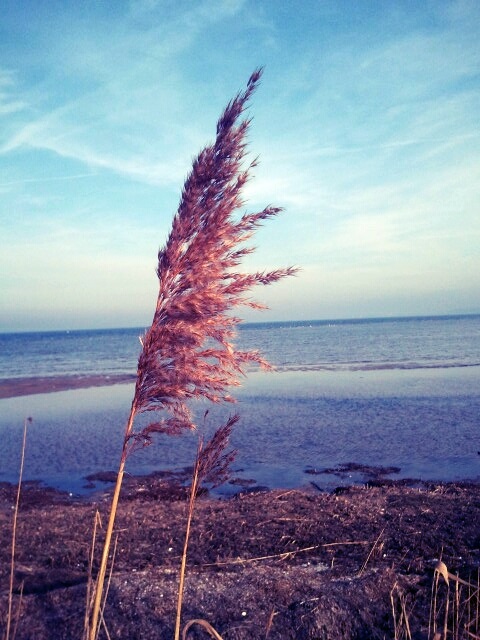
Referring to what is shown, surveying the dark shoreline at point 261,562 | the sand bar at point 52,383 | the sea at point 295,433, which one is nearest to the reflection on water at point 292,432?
the sea at point 295,433

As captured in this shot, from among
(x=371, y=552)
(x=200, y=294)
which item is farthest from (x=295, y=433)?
(x=200, y=294)

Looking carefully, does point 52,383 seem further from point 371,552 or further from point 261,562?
point 371,552

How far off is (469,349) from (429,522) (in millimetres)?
41170

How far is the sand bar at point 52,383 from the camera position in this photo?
2853 cm

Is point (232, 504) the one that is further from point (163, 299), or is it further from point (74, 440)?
point (74, 440)

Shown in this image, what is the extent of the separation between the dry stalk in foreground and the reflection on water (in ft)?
21.0

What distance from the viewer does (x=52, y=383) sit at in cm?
3170

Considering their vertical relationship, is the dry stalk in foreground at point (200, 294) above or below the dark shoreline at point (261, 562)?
above

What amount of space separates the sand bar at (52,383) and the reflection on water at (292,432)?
2732 millimetres

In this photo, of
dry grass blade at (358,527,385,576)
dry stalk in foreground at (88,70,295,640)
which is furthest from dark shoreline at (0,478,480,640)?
dry stalk in foreground at (88,70,295,640)

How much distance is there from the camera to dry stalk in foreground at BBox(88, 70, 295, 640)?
9.30ft

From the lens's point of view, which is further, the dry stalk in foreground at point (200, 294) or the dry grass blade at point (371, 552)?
the dry grass blade at point (371, 552)

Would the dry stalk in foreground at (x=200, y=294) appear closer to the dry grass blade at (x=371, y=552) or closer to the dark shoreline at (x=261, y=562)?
the dark shoreline at (x=261, y=562)

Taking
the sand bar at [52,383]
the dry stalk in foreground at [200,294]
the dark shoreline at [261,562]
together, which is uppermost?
the dry stalk in foreground at [200,294]
